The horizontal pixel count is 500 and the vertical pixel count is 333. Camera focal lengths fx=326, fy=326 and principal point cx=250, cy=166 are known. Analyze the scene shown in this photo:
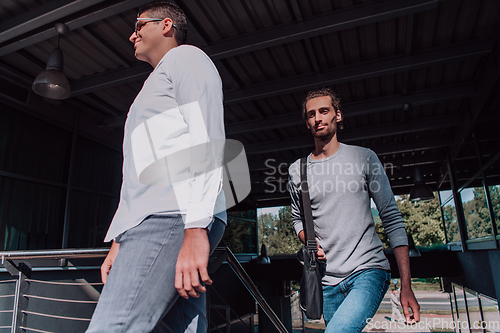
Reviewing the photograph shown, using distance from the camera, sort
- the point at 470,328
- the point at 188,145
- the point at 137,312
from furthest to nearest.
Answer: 1. the point at 470,328
2. the point at 188,145
3. the point at 137,312

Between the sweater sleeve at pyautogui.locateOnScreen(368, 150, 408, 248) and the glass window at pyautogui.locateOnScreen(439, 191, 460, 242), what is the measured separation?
9654mm

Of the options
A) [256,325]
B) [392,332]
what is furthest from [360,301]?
[392,332]

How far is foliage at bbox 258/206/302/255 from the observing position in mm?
17516

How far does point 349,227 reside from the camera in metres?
1.73

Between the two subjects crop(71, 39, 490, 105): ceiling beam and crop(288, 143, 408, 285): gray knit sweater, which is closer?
crop(288, 143, 408, 285): gray knit sweater

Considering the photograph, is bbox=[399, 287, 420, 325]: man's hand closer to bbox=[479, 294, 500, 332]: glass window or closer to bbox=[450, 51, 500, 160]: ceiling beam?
bbox=[450, 51, 500, 160]: ceiling beam

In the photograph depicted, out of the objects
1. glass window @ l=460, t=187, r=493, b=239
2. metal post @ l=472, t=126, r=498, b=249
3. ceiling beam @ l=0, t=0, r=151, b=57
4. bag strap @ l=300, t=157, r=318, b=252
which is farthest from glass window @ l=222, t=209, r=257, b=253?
bag strap @ l=300, t=157, r=318, b=252

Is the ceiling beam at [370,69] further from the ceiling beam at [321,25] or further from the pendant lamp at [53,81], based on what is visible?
the pendant lamp at [53,81]

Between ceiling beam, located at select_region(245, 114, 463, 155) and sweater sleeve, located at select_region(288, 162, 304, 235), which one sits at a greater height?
ceiling beam, located at select_region(245, 114, 463, 155)

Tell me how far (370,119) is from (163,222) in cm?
767

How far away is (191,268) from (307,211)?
4.00 ft

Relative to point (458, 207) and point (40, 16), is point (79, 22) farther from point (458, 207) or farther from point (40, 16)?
point (458, 207)

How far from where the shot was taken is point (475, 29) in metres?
4.71

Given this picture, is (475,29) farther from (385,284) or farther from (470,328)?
(470,328)
